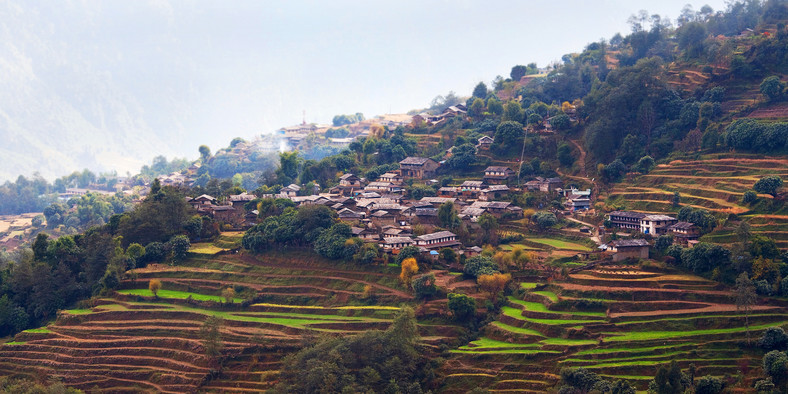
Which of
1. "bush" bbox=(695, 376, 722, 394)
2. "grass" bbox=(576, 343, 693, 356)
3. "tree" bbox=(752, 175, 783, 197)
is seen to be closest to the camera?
"bush" bbox=(695, 376, 722, 394)

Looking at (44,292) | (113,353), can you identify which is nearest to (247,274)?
(113,353)

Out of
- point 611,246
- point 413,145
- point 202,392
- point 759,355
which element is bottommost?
point 202,392

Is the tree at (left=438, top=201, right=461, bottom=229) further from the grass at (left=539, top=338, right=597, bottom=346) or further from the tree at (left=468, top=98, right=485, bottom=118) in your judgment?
the tree at (left=468, top=98, right=485, bottom=118)

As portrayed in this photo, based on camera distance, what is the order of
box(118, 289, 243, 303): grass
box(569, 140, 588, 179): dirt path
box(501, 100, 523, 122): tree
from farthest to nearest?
box(501, 100, 523, 122): tree < box(569, 140, 588, 179): dirt path < box(118, 289, 243, 303): grass

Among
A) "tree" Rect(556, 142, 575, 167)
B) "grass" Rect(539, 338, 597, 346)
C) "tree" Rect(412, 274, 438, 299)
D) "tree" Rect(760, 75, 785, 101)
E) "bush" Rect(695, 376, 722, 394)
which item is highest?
"tree" Rect(760, 75, 785, 101)

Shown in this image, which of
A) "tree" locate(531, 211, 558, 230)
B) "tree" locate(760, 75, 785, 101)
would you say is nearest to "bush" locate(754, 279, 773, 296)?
"tree" locate(531, 211, 558, 230)

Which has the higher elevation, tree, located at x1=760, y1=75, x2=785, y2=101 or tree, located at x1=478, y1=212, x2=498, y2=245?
tree, located at x1=760, y1=75, x2=785, y2=101

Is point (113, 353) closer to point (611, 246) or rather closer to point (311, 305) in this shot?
point (311, 305)

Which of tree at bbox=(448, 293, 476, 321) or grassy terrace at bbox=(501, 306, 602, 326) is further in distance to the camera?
tree at bbox=(448, 293, 476, 321)
